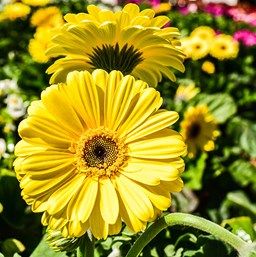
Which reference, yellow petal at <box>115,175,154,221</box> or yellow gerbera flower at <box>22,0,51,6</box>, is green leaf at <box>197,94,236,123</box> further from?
yellow petal at <box>115,175,154,221</box>

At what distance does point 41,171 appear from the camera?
2.95ft

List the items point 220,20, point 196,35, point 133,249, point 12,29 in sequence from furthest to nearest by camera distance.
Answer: point 220,20 < point 12,29 < point 196,35 < point 133,249

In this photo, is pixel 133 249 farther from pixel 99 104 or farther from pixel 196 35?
pixel 196 35

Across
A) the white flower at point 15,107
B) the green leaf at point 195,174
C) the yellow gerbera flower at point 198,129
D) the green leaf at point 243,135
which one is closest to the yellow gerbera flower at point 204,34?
the green leaf at point 243,135

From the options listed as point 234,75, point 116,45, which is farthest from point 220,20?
point 116,45

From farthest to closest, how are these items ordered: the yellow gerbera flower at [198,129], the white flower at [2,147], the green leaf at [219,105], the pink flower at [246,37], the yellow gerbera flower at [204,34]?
the pink flower at [246,37] < the yellow gerbera flower at [204,34] < the green leaf at [219,105] < the yellow gerbera flower at [198,129] < the white flower at [2,147]

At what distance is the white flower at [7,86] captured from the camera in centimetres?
225

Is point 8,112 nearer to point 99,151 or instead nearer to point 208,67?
point 208,67

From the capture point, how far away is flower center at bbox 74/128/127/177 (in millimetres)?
960

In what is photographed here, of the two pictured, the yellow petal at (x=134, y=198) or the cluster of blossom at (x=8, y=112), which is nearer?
the yellow petal at (x=134, y=198)

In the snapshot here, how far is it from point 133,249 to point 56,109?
250mm

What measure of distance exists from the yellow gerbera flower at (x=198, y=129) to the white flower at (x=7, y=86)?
59cm

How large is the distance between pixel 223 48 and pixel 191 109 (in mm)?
585

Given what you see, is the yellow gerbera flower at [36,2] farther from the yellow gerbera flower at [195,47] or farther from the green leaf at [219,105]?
the green leaf at [219,105]
